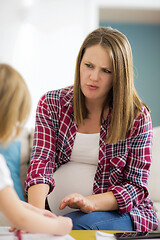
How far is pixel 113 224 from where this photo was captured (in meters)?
1.27

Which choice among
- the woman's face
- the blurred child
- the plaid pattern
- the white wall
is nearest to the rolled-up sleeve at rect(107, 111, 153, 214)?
the plaid pattern

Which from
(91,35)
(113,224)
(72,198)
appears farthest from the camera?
(91,35)

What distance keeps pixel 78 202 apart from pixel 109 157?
0.31 meters

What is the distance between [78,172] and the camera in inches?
56.5

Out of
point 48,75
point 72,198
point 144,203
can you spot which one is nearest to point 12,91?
point 72,198

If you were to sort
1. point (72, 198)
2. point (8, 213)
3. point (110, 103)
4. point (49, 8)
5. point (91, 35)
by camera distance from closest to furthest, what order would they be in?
point (8, 213)
point (72, 198)
point (91, 35)
point (110, 103)
point (49, 8)

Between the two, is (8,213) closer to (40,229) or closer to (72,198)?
A: (40,229)

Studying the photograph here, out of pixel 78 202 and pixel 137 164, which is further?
pixel 137 164

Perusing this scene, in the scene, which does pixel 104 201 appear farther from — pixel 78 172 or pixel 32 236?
pixel 32 236

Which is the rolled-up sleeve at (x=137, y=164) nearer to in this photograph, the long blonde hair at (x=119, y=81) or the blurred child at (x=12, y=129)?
the long blonde hair at (x=119, y=81)

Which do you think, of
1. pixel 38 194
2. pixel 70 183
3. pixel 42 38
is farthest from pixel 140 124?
pixel 42 38

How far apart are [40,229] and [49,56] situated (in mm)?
2609

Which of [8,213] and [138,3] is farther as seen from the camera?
[138,3]

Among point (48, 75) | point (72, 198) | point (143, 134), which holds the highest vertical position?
point (48, 75)
